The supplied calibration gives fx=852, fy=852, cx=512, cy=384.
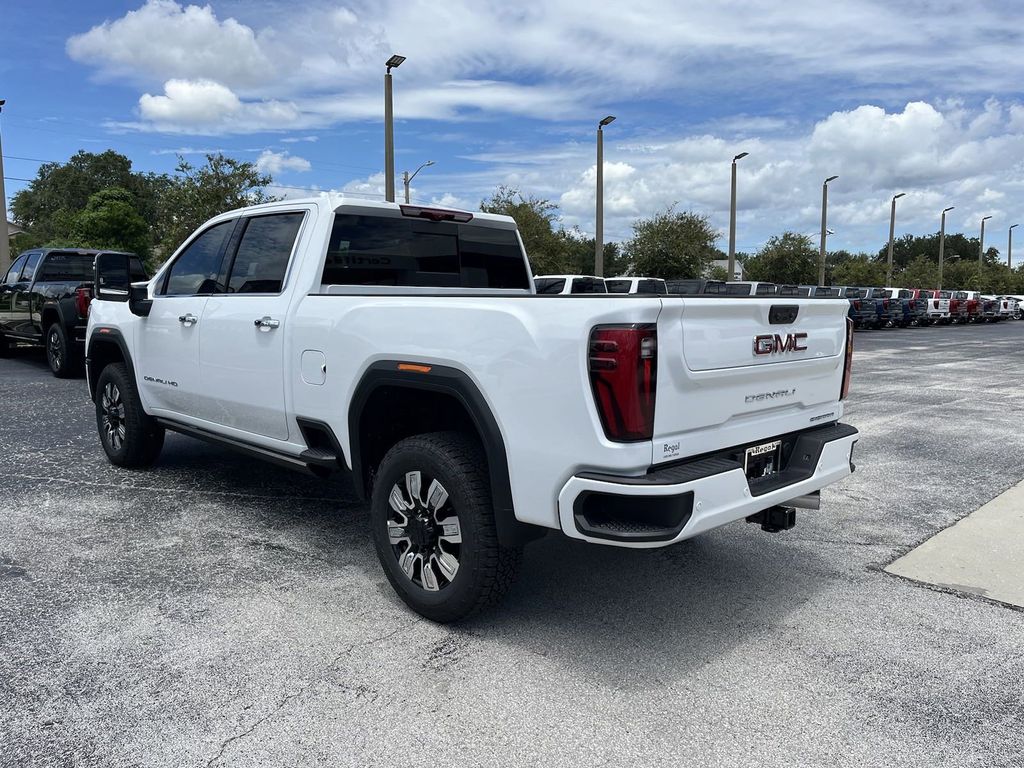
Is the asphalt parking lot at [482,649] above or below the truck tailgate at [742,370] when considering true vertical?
below

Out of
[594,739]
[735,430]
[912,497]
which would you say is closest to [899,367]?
[912,497]

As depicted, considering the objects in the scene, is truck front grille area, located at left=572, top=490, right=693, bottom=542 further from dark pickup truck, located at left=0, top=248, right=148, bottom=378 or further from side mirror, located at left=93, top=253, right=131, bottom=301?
dark pickup truck, located at left=0, top=248, right=148, bottom=378

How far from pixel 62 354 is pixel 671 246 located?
30599mm

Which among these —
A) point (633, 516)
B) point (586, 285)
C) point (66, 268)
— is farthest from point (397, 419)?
point (586, 285)

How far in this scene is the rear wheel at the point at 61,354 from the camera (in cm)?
1194

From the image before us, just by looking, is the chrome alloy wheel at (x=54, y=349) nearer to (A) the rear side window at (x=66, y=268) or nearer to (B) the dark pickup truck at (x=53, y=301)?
(B) the dark pickup truck at (x=53, y=301)

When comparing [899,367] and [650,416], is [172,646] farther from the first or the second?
[899,367]

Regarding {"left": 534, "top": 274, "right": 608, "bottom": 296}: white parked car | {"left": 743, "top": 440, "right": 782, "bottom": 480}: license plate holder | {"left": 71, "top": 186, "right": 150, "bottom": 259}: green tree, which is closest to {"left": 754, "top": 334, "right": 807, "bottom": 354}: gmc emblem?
{"left": 743, "top": 440, "right": 782, "bottom": 480}: license plate holder

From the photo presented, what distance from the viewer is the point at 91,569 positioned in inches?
174

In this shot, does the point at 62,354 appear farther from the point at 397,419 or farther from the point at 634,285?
the point at 634,285

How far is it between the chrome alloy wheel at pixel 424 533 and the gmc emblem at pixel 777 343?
147 centimetres

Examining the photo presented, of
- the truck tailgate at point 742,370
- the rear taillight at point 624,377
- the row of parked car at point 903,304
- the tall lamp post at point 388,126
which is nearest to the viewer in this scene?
the rear taillight at point 624,377

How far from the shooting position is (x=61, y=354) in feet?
39.4

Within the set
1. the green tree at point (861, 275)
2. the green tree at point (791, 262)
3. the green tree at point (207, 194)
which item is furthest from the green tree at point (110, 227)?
the green tree at point (861, 275)
